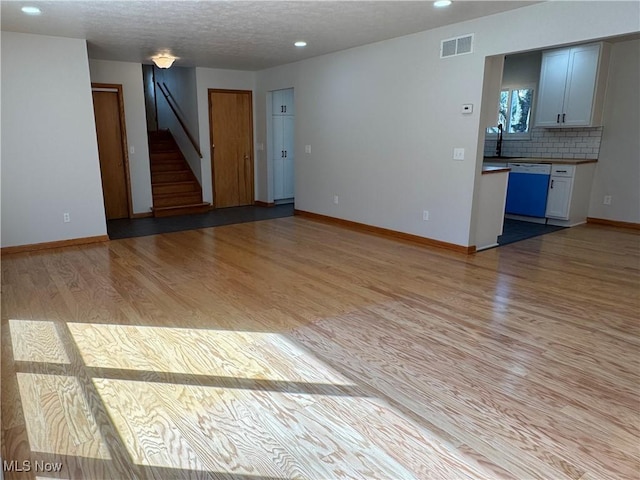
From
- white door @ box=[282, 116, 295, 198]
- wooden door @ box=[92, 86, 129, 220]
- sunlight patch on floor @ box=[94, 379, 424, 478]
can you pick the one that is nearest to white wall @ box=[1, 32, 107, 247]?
wooden door @ box=[92, 86, 129, 220]

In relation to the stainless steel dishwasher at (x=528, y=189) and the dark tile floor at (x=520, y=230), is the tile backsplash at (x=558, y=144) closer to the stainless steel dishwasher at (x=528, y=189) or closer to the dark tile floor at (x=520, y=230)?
the stainless steel dishwasher at (x=528, y=189)

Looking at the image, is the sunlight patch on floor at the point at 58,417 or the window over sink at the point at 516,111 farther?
the window over sink at the point at 516,111

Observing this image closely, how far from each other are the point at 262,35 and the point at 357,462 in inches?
186

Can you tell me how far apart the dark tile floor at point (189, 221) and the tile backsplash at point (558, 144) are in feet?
13.9

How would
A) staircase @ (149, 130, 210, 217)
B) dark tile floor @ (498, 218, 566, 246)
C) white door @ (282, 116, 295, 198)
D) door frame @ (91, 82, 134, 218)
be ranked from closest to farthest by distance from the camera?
1. dark tile floor @ (498, 218, 566, 246)
2. door frame @ (91, 82, 134, 218)
3. staircase @ (149, 130, 210, 217)
4. white door @ (282, 116, 295, 198)

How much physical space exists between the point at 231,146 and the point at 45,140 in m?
3.59

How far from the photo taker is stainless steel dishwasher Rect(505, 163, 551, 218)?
21.2 ft

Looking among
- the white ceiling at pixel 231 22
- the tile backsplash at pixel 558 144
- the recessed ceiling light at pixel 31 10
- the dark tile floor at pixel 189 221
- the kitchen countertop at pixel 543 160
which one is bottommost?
the dark tile floor at pixel 189 221

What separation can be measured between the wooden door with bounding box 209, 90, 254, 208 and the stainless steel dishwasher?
16.0 ft

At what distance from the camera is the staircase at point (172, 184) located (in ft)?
24.7

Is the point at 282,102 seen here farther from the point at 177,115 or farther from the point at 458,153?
the point at 458,153

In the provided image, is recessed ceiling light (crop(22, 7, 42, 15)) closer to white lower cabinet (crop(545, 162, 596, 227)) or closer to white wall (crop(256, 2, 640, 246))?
white wall (crop(256, 2, 640, 246))

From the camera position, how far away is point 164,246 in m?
5.23

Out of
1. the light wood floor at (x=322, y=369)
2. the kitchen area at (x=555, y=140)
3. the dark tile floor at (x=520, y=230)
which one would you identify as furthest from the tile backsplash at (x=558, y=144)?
the light wood floor at (x=322, y=369)
